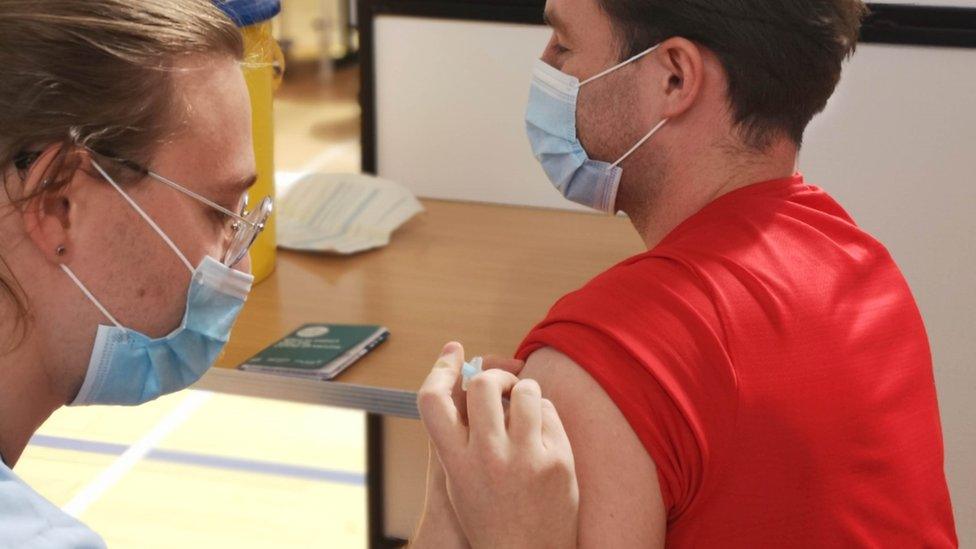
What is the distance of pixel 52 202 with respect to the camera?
103 centimetres

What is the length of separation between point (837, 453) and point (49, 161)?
71 cm

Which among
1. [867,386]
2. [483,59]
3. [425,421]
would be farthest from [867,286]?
[483,59]

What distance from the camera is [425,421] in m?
1.08

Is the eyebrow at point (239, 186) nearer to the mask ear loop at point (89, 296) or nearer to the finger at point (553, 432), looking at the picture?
the mask ear loop at point (89, 296)

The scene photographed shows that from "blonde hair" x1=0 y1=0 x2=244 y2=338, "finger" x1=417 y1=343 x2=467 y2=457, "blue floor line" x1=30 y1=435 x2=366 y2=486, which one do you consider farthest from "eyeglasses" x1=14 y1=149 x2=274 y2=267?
"blue floor line" x1=30 y1=435 x2=366 y2=486

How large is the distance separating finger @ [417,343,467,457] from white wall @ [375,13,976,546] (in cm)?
122

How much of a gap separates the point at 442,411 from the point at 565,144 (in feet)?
1.74

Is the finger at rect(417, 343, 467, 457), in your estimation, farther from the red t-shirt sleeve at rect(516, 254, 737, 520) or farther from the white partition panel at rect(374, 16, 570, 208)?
the white partition panel at rect(374, 16, 570, 208)

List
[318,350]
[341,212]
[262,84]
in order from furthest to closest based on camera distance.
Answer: [341,212] → [262,84] → [318,350]

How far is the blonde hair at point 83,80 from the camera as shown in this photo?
0.98 metres

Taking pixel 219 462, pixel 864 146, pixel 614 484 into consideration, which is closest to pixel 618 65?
pixel 614 484

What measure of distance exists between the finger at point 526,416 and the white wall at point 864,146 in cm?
129

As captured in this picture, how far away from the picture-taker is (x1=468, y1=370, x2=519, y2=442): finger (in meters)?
1.04

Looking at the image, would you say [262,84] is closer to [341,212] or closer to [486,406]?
[341,212]
